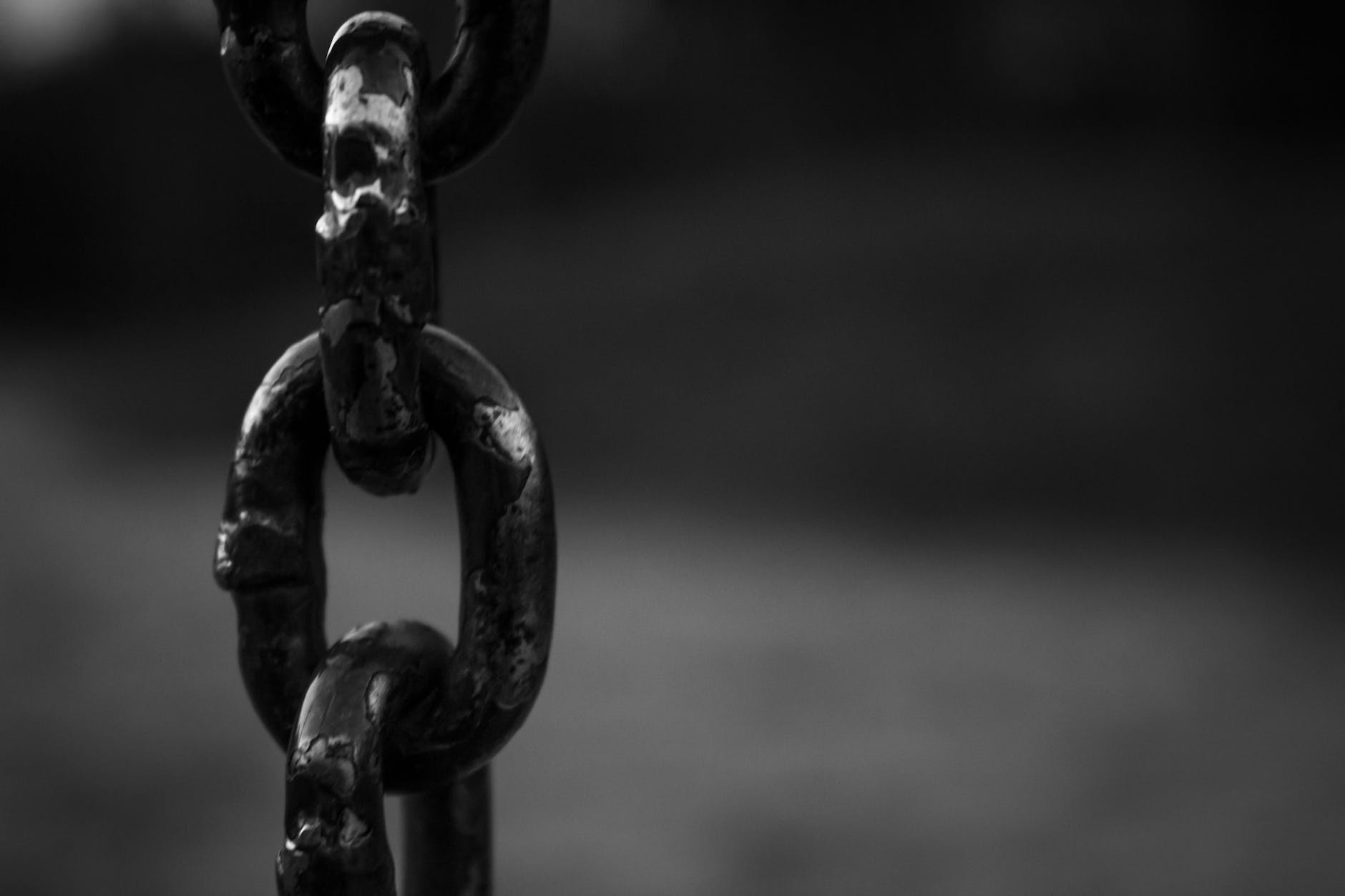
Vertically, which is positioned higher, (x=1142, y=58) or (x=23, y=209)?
(x=23, y=209)

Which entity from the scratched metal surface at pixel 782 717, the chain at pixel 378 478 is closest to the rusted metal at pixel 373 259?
the chain at pixel 378 478

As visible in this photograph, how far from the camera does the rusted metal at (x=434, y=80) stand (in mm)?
434

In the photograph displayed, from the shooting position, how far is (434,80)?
44 cm

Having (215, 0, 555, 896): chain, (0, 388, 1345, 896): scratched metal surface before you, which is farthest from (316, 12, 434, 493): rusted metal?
(0, 388, 1345, 896): scratched metal surface

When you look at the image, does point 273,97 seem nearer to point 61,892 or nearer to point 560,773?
point 61,892

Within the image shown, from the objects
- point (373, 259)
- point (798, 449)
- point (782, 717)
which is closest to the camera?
point (373, 259)

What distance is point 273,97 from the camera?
1.43ft

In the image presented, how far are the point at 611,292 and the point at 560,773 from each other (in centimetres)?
228

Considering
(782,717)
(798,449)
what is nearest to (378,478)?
(782,717)

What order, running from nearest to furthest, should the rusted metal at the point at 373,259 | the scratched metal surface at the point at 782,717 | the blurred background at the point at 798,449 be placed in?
the rusted metal at the point at 373,259
the scratched metal surface at the point at 782,717
the blurred background at the point at 798,449

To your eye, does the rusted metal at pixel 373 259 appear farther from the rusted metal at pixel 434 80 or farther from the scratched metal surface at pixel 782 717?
the scratched metal surface at pixel 782 717

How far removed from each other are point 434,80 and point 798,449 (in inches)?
151

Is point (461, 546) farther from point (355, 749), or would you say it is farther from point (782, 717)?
point (782, 717)

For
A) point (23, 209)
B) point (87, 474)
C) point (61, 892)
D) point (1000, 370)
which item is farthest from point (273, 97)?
point (23, 209)
